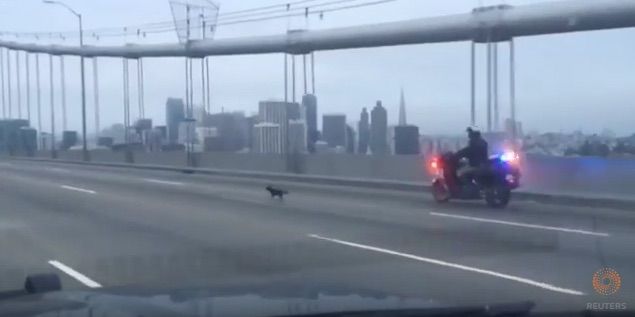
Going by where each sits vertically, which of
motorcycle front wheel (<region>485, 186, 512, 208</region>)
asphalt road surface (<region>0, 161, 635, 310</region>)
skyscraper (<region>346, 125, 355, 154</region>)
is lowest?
asphalt road surface (<region>0, 161, 635, 310</region>)

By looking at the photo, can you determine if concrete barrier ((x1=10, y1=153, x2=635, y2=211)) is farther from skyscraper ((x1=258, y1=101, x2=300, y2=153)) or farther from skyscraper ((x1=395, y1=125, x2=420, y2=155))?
skyscraper ((x1=258, y1=101, x2=300, y2=153))

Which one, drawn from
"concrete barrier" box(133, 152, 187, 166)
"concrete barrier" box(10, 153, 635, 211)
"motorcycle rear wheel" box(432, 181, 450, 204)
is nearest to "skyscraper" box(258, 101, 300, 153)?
"concrete barrier" box(10, 153, 635, 211)

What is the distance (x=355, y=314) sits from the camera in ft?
17.1

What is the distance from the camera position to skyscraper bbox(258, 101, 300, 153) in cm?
3881

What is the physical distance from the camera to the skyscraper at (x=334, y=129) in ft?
130

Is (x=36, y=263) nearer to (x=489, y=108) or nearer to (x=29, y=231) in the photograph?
(x=29, y=231)

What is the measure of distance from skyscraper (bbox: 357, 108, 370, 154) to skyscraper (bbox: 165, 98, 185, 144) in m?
15.8

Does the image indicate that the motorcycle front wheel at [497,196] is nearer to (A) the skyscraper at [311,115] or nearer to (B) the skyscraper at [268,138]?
(A) the skyscraper at [311,115]

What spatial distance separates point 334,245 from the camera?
15039 millimetres

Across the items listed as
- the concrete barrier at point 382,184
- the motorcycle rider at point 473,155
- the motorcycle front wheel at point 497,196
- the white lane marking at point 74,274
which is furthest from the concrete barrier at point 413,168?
the white lane marking at point 74,274

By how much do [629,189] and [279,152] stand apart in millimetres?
18702

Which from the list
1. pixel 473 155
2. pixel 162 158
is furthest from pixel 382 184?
pixel 162 158

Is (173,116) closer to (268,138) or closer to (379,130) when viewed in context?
(268,138)

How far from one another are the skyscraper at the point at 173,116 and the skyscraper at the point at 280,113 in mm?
8377
